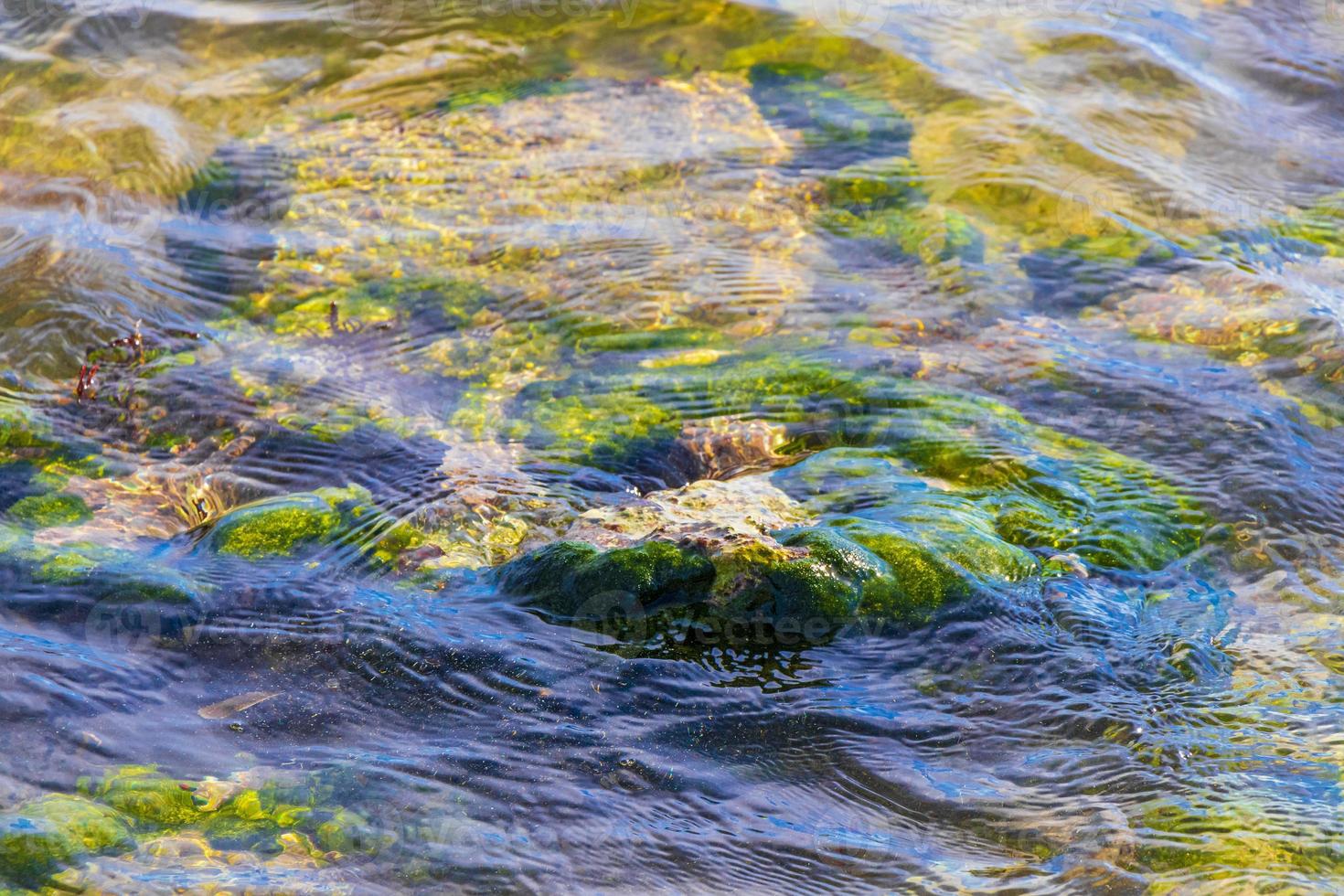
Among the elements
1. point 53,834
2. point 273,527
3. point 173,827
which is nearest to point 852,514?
point 273,527

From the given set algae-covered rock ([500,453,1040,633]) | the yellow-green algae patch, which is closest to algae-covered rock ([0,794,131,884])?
the yellow-green algae patch

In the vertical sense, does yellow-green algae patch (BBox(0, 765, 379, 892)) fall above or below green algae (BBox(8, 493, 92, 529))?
below

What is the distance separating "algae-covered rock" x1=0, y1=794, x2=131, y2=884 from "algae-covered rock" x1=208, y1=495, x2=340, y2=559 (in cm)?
143

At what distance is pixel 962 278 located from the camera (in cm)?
651

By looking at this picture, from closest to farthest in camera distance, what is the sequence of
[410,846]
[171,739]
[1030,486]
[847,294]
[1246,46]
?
[410,846]
[171,739]
[1030,486]
[847,294]
[1246,46]

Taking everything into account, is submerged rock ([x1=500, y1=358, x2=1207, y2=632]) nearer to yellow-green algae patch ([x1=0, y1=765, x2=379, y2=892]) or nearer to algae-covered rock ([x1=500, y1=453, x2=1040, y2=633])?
algae-covered rock ([x1=500, y1=453, x2=1040, y2=633])

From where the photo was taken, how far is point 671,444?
5371 mm

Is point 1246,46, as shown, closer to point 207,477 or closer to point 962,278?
point 962,278

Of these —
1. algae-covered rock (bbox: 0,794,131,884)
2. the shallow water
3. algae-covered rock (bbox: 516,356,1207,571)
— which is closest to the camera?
algae-covered rock (bbox: 0,794,131,884)

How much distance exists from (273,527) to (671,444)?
6.28ft

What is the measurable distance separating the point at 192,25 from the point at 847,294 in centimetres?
564

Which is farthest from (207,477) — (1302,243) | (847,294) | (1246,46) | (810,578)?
(1246,46)

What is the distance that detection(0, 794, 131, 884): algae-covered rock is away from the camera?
122 inches

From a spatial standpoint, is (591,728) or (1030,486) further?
(1030,486)
